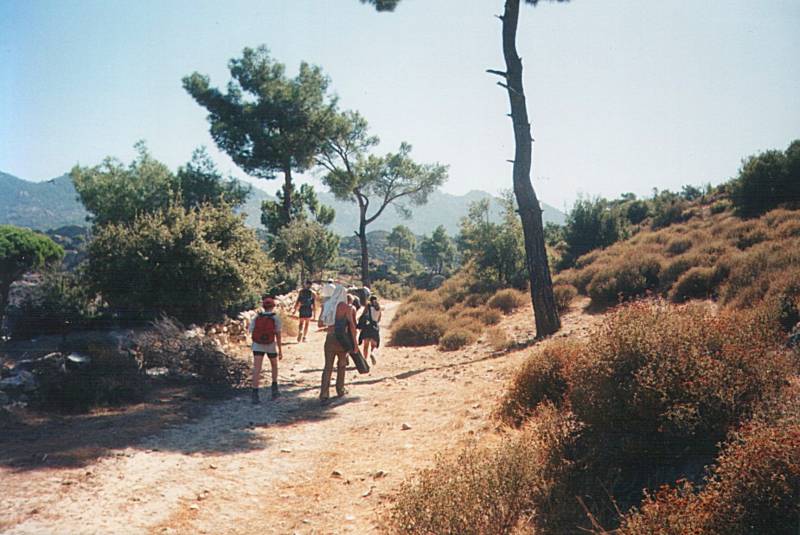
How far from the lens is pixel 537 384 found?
567cm

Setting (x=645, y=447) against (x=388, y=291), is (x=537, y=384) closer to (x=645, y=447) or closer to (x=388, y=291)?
(x=645, y=447)

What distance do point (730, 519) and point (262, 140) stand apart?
2775 cm

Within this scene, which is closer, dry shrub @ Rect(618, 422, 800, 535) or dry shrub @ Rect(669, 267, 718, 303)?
dry shrub @ Rect(618, 422, 800, 535)

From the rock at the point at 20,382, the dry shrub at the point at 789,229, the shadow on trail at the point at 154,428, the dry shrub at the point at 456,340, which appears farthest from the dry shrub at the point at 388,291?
the rock at the point at 20,382

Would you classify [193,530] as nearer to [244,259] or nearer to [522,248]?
[244,259]

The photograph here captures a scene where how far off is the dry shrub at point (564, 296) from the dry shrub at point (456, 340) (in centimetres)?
297

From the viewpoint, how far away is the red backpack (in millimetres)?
8406

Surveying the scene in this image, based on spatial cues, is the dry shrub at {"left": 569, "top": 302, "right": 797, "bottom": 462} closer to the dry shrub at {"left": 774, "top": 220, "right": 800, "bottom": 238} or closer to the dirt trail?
the dirt trail

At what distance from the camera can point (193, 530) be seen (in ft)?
12.4

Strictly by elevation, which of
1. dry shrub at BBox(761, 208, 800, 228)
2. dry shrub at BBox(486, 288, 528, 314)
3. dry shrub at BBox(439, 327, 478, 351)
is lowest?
dry shrub at BBox(439, 327, 478, 351)

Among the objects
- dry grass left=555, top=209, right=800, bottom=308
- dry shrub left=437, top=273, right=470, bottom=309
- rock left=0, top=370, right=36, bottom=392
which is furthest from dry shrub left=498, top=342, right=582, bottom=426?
dry shrub left=437, top=273, right=470, bottom=309

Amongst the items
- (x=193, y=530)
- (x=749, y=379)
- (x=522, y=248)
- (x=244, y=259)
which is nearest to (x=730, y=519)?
(x=749, y=379)

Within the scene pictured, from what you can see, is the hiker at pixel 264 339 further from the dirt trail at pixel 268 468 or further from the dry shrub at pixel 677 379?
the dry shrub at pixel 677 379

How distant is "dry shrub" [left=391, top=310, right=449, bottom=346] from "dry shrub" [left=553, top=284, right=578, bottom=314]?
11.4 ft
